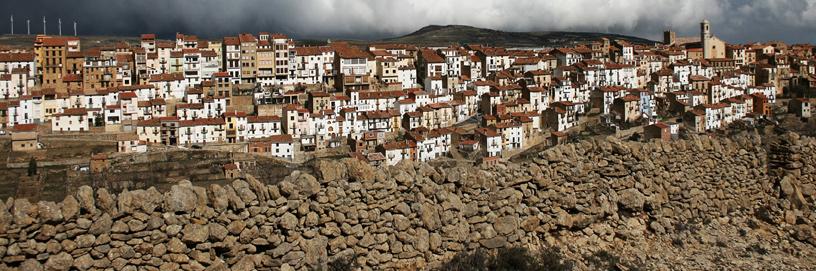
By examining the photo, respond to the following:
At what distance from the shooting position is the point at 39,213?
3.30 meters

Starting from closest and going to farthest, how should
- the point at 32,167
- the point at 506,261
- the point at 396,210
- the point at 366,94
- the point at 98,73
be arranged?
the point at 396,210 → the point at 506,261 → the point at 32,167 → the point at 366,94 → the point at 98,73

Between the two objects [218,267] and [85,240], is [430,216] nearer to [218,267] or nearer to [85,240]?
[218,267]

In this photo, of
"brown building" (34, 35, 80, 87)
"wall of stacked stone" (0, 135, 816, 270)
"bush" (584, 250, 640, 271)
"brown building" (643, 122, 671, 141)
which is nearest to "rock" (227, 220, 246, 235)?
"wall of stacked stone" (0, 135, 816, 270)

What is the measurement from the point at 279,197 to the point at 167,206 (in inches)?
23.0

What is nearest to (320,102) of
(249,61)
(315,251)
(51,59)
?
(249,61)

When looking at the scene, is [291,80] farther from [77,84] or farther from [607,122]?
[607,122]

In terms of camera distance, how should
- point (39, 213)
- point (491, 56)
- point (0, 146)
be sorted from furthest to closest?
point (491, 56) → point (0, 146) → point (39, 213)

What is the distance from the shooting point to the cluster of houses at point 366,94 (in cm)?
3788

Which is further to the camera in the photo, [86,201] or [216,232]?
[216,232]

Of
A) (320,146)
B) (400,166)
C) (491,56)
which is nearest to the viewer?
(400,166)

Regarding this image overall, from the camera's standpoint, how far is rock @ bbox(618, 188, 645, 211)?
17.7 ft

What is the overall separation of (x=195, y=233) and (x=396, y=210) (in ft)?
3.83

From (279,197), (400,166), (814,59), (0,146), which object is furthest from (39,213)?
(814,59)

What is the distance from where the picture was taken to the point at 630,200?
5.43m
